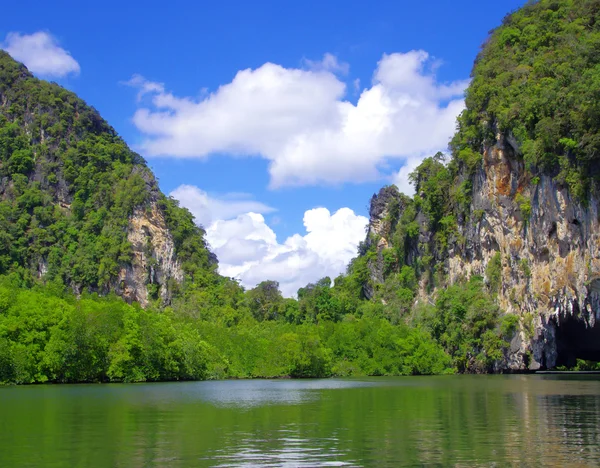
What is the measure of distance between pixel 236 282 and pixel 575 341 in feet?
191

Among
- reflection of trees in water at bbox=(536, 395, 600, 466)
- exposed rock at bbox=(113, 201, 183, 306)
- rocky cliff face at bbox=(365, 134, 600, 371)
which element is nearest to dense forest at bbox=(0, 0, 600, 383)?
exposed rock at bbox=(113, 201, 183, 306)

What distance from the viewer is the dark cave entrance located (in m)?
61.8

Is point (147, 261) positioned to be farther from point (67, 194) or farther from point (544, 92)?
point (544, 92)

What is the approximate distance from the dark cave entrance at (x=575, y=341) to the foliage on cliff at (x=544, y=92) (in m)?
13.4

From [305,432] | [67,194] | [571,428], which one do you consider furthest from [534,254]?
[67,194]

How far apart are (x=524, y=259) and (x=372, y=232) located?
49996 mm

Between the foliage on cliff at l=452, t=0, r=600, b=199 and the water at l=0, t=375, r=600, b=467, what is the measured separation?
26107 mm

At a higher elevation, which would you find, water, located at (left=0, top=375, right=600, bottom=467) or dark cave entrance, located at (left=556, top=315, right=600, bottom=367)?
dark cave entrance, located at (left=556, top=315, right=600, bottom=367)

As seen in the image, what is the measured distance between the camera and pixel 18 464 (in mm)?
14508

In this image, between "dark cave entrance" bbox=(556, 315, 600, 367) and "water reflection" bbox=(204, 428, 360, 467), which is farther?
"dark cave entrance" bbox=(556, 315, 600, 367)

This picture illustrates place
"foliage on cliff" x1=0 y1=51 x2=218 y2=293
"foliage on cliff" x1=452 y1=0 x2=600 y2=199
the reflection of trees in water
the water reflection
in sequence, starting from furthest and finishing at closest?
1. "foliage on cliff" x1=0 y1=51 x2=218 y2=293
2. "foliage on cliff" x1=452 y1=0 x2=600 y2=199
3. the reflection of trees in water
4. the water reflection

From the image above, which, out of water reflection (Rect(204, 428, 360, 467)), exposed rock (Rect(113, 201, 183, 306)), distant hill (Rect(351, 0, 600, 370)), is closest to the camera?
water reflection (Rect(204, 428, 360, 467))

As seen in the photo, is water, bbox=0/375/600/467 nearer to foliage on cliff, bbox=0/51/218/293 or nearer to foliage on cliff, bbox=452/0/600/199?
foliage on cliff, bbox=452/0/600/199

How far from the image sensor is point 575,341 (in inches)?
2655
